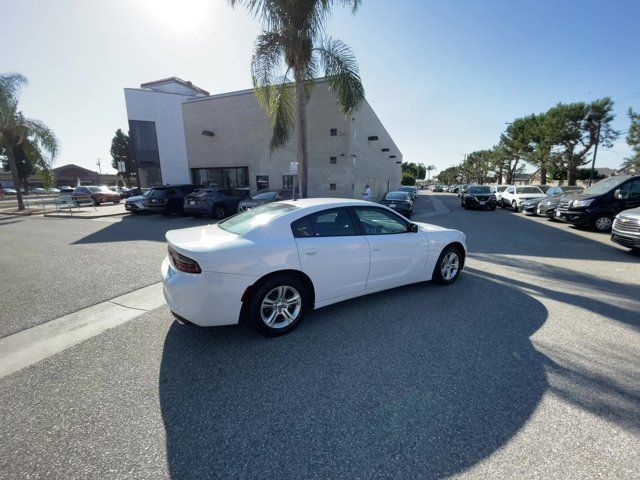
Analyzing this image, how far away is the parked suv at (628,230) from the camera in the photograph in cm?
627

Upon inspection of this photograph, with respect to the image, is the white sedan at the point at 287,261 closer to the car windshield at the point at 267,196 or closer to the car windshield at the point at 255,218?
the car windshield at the point at 255,218

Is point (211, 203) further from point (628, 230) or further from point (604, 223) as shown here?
point (604, 223)

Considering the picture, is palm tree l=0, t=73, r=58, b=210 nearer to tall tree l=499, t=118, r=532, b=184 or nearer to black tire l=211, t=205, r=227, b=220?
black tire l=211, t=205, r=227, b=220

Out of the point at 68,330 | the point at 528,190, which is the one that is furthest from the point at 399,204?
the point at 68,330

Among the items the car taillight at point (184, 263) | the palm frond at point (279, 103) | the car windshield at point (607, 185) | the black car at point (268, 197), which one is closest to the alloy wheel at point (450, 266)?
the car taillight at point (184, 263)

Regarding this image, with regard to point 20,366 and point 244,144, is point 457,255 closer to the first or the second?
point 20,366

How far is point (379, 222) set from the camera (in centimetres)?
400

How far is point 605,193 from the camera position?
9.84 meters

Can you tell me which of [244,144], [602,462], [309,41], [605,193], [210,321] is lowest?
[602,462]

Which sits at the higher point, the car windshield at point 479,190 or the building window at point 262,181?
the building window at point 262,181

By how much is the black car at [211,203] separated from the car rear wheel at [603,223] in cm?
1435

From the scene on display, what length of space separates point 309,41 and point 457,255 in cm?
1075

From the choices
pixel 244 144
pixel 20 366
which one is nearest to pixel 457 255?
pixel 20 366

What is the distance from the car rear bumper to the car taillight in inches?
1.8
